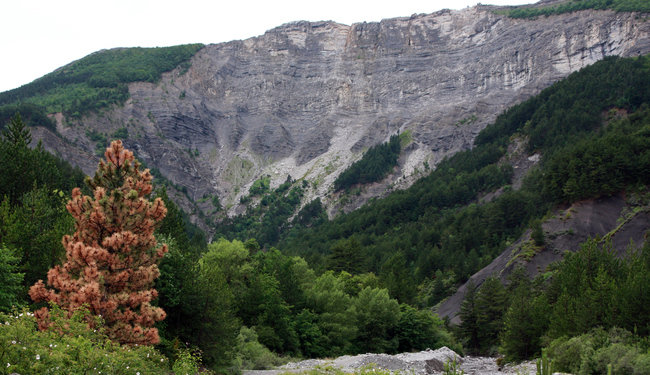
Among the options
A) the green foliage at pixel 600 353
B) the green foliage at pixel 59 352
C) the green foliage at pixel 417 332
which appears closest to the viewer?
the green foliage at pixel 59 352

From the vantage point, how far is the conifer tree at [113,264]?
73.8 feet

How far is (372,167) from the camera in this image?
174 meters

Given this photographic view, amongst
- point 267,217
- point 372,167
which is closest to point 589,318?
point 372,167

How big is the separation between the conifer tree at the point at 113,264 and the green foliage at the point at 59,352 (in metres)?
2.43

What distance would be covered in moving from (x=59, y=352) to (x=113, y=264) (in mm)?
8440

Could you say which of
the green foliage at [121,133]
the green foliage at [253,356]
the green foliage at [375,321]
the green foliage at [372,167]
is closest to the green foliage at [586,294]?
the green foliage at [375,321]

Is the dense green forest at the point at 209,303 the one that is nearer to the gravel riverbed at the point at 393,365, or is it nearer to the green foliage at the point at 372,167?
the gravel riverbed at the point at 393,365

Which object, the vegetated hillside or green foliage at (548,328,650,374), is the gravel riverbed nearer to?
green foliage at (548,328,650,374)

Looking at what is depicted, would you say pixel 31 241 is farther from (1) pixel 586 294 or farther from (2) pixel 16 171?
(1) pixel 586 294

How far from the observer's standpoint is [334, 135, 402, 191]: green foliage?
173 m

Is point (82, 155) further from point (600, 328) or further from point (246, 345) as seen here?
point (600, 328)

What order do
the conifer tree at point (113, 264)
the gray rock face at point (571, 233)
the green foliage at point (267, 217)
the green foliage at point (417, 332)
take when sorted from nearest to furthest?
the conifer tree at point (113, 264)
the green foliage at point (417, 332)
the gray rock face at point (571, 233)
the green foliage at point (267, 217)

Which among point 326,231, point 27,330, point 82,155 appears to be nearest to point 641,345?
point 27,330

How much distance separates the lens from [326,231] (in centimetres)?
14338
